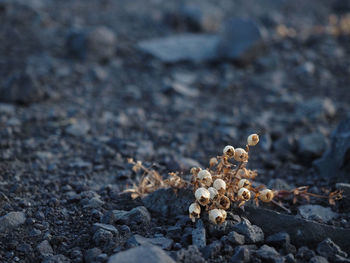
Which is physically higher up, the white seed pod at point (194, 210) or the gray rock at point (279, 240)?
the white seed pod at point (194, 210)

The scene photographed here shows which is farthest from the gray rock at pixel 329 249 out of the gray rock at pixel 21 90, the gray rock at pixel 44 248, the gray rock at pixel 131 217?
the gray rock at pixel 21 90

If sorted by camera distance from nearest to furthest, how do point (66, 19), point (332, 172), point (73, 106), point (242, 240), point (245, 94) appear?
point (242, 240) → point (332, 172) → point (73, 106) → point (245, 94) → point (66, 19)

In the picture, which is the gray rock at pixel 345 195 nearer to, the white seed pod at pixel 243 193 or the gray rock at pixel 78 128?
the white seed pod at pixel 243 193

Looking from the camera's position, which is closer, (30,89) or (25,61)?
(30,89)

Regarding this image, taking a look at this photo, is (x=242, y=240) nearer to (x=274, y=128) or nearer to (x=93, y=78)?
(x=274, y=128)

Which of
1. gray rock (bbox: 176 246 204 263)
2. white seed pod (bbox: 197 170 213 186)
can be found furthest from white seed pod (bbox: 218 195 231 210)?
gray rock (bbox: 176 246 204 263)

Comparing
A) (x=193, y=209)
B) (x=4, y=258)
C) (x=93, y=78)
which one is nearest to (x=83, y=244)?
(x=4, y=258)

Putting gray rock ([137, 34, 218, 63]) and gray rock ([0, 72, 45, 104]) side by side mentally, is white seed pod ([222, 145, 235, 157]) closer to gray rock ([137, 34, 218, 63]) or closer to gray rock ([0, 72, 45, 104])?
gray rock ([0, 72, 45, 104])

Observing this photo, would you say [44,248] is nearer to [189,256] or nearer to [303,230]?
[189,256]
